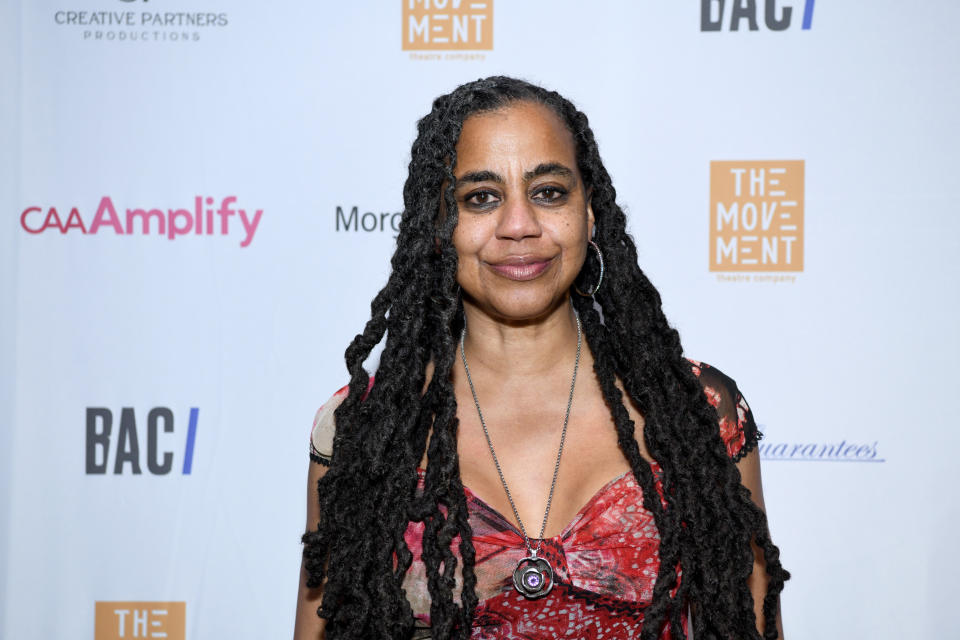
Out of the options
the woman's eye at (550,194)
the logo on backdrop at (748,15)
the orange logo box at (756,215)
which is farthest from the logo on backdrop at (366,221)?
the logo on backdrop at (748,15)

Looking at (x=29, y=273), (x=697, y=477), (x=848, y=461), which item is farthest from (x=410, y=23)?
(x=848, y=461)

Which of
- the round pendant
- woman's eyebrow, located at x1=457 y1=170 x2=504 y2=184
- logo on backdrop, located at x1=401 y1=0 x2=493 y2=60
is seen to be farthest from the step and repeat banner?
the round pendant

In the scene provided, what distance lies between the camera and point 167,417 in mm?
2055

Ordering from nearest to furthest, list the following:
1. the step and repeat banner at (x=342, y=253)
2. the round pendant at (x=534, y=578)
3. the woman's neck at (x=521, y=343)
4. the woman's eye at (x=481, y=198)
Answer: the round pendant at (x=534, y=578), the woman's eye at (x=481, y=198), the woman's neck at (x=521, y=343), the step and repeat banner at (x=342, y=253)

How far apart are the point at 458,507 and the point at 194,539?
0.98 m

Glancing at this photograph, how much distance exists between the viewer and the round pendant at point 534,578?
4.36 feet

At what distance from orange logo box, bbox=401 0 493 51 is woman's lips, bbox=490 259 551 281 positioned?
85 centimetres

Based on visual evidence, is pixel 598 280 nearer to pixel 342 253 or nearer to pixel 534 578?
pixel 534 578

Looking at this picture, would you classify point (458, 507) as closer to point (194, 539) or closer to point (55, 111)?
point (194, 539)

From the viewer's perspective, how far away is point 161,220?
205cm

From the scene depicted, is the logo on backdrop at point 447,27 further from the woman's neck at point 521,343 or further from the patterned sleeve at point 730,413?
the patterned sleeve at point 730,413

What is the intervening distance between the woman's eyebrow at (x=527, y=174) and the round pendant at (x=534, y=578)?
64cm

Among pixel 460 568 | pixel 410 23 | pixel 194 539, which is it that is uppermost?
pixel 410 23

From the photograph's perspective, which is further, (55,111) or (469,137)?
(55,111)
